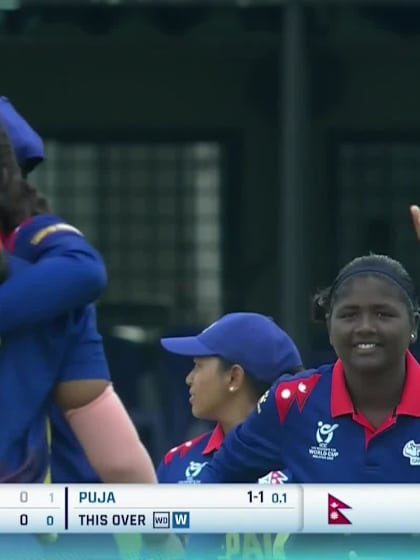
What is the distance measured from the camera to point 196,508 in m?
2.53

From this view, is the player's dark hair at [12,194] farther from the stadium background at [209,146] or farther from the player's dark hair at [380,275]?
the stadium background at [209,146]

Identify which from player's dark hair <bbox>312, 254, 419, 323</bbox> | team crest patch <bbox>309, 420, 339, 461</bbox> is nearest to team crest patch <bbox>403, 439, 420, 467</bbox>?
team crest patch <bbox>309, 420, 339, 461</bbox>

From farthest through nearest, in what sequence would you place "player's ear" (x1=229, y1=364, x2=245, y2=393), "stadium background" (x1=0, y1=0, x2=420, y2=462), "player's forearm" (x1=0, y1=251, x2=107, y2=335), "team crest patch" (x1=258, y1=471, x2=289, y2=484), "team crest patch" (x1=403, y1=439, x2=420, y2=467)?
"stadium background" (x1=0, y1=0, x2=420, y2=462), "player's ear" (x1=229, y1=364, x2=245, y2=393), "team crest patch" (x1=258, y1=471, x2=289, y2=484), "team crest patch" (x1=403, y1=439, x2=420, y2=467), "player's forearm" (x1=0, y1=251, x2=107, y2=335)

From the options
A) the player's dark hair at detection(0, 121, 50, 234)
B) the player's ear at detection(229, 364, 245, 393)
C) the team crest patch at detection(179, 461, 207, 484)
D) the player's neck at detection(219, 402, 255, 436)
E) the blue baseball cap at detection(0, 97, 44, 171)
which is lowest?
the team crest patch at detection(179, 461, 207, 484)

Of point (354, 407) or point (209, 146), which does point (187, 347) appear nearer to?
point (354, 407)

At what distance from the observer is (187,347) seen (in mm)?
3830

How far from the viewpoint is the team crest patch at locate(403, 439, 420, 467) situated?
302 centimetres

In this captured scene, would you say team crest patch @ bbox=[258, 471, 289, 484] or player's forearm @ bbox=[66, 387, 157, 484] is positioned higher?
player's forearm @ bbox=[66, 387, 157, 484]

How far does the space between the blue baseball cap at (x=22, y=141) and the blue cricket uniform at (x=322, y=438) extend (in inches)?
23.0

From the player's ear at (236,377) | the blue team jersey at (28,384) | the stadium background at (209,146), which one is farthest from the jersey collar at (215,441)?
the stadium background at (209,146)

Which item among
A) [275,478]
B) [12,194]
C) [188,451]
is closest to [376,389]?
[275,478]

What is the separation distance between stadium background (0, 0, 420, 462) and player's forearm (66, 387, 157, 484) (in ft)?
12.2

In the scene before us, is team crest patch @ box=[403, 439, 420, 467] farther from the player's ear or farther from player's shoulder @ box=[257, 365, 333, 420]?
the player's ear
